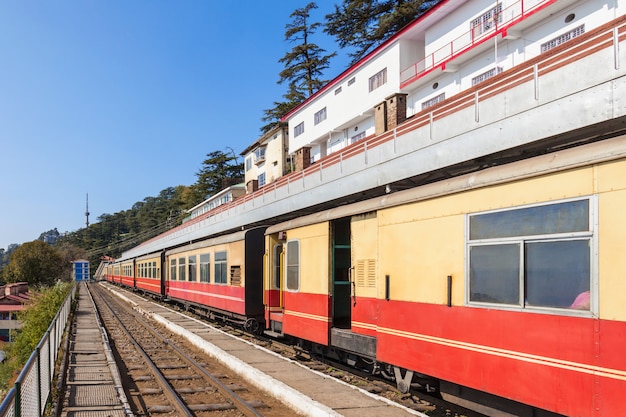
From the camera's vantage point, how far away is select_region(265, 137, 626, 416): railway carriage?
4746 millimetres

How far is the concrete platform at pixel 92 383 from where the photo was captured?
8474 mm

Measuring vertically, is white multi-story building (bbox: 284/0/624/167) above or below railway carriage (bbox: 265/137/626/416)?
above

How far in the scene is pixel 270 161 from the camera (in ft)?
181

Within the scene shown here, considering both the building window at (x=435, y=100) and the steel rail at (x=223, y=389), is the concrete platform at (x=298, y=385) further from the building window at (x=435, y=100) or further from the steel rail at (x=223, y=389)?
the building window at (x=435, y=100)

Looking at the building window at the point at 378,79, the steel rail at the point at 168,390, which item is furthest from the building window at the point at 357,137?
the steel rail at the point at 168,390

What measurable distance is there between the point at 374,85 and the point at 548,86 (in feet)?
80.1

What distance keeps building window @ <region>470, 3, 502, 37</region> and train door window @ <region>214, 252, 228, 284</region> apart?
15757 millimetres

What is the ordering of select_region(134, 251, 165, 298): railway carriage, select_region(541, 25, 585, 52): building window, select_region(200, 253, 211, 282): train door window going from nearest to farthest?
select_region(200, 253, 211, 282): train door window
select_region(541, 25, 585, 52): building window
select_region(134, 251, 165, 298): railway carriage

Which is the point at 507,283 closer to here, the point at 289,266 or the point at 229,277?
the point at 289,266

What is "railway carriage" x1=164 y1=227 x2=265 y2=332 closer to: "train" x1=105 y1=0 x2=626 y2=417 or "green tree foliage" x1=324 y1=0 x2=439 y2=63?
"train" x1=105 y1=0 x2=626 y2=417

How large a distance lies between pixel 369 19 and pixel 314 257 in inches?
1509

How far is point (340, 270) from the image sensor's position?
1045 centimetres

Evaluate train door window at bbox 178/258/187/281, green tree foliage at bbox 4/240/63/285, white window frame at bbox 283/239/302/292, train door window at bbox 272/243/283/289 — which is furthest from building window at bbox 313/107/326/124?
green tree foliage at bbox 4/240/63/285

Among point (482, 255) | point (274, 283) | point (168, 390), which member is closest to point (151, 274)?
point (274, 283)
